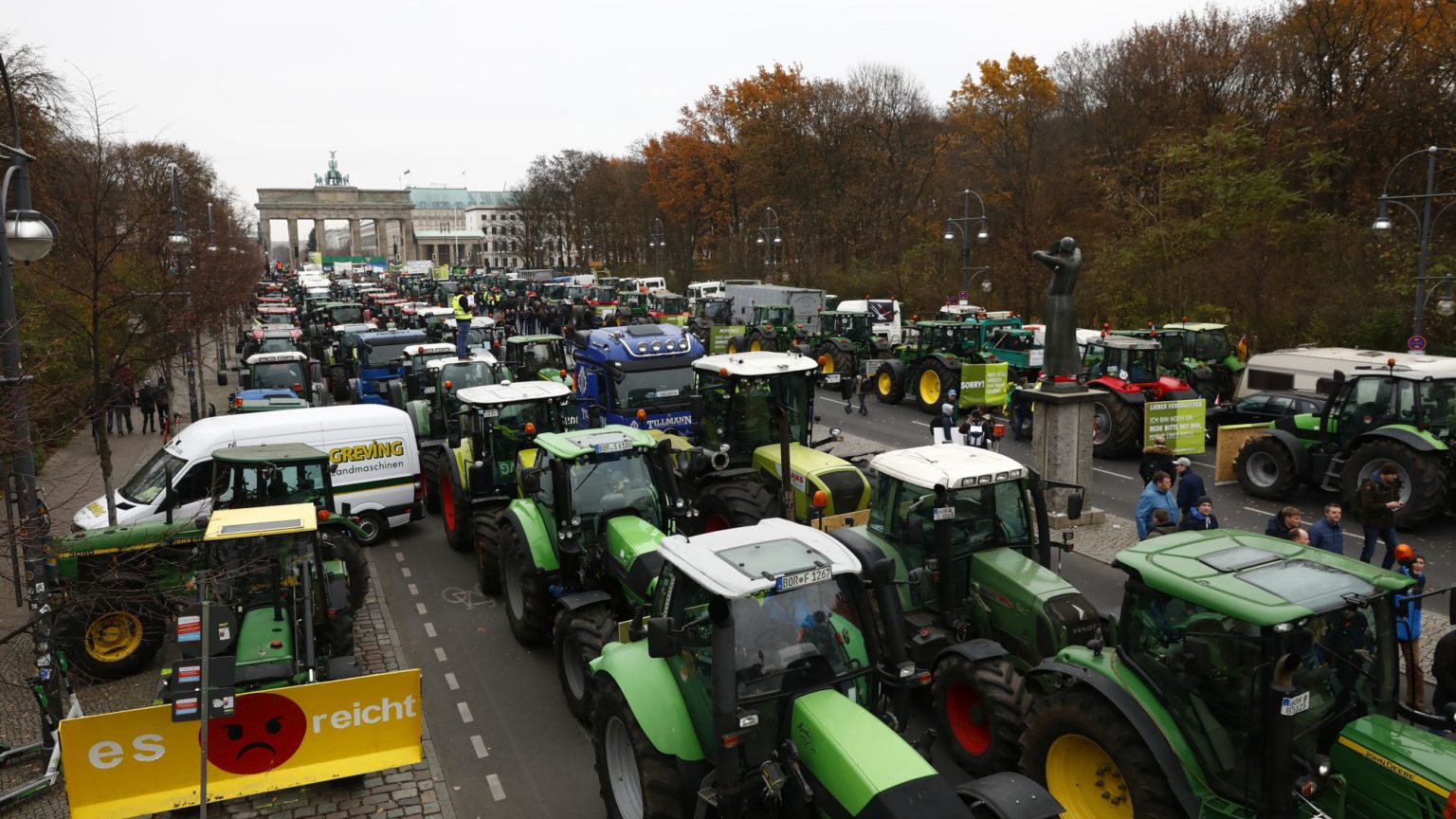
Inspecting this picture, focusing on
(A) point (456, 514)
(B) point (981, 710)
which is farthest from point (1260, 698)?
(A) point (456, 514)

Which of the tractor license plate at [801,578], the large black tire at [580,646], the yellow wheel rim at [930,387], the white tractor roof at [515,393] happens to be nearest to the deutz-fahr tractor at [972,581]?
the tractor license plate at [801,578]

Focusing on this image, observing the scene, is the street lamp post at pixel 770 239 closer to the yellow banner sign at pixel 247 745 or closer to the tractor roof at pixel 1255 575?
the yellow banner sign at pixel 247 745

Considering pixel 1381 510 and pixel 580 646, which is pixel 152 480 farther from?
pixel 1381 510

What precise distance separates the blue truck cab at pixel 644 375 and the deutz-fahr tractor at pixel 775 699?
9.09 metres

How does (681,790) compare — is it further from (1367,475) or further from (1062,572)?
(1367,475)

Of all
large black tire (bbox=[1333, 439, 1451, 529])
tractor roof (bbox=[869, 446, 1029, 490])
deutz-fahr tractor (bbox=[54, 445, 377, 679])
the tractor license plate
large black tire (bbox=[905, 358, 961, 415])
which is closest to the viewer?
the tractor license plate

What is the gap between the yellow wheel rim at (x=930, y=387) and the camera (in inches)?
996

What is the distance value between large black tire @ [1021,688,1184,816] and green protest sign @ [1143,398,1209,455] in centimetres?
1318

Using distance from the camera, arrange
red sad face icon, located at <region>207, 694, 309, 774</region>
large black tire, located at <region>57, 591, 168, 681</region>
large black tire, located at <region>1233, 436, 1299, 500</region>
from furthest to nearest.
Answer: large black tire, located at <region>1233, 436, 1299, 500</region>
large black tire, located at <region>57, 591, 168, 681</region>
red sad face icon, located at <region>207, 694, 309, 774</region>

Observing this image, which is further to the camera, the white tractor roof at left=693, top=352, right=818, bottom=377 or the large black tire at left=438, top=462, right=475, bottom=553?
the large black tire at left=438, top=462, right=475, bottom=553

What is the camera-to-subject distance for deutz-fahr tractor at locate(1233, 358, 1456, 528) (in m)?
13.9

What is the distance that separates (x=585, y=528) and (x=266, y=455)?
4.24 meters

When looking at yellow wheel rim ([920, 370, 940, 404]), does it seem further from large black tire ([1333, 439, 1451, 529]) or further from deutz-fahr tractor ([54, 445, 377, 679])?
deutz-fahr tractor ([54, 445, 377, 679])

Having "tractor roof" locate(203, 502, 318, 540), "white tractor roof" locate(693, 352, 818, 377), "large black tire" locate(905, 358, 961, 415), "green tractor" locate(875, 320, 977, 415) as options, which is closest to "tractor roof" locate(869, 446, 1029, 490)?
"white tractor roof" locate(693, 352, 818, 377)
